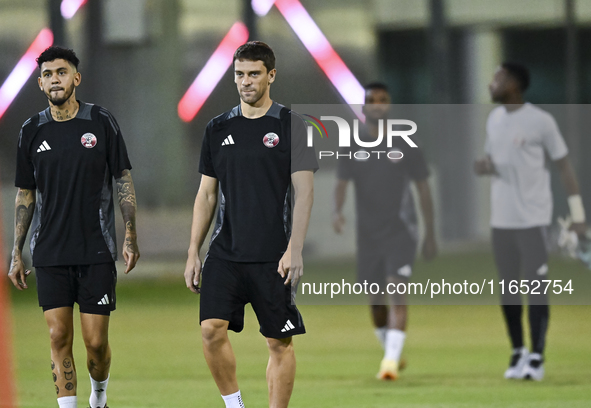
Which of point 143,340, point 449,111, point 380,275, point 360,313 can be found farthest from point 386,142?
point 143,340

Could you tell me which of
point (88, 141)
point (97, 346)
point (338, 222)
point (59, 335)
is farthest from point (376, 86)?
point (59, 335)

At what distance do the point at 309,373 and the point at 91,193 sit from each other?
2.03 meters

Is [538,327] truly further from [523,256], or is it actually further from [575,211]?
[575,211]

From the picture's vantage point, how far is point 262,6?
6.04 meters

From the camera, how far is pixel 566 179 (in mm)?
4617

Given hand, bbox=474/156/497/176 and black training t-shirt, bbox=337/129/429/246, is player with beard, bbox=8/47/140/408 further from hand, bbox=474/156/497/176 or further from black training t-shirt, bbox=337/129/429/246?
hand, bbox=474/156/497/176

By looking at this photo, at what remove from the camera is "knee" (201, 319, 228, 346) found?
3109mm

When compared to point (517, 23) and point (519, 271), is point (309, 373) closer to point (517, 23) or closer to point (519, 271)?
point (519, 271)

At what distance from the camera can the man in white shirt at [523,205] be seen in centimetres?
444

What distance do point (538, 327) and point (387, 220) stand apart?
1.05m

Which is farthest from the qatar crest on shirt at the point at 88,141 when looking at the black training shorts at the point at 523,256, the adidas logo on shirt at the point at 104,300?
the black training shorts at the point at 523,256

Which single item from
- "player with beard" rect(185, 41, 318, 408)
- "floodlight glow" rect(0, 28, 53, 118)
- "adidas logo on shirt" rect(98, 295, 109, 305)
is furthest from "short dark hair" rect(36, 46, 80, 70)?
"floodlight glow" rect(0, 28, 53, 118)

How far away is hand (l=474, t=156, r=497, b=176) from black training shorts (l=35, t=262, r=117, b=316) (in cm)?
239

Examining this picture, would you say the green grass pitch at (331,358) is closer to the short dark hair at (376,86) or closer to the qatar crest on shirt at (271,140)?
the short dark hair at (376,86)
